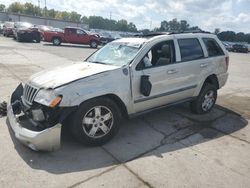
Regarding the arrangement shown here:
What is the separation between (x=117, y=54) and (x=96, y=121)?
1448 millimetres

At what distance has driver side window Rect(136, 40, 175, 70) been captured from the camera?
4.56m

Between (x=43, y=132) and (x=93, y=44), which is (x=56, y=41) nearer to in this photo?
(x=93, y=44)

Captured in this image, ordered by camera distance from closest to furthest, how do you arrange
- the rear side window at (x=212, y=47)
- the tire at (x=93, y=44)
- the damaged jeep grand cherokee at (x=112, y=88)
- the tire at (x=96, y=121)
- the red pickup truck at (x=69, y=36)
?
the damaged jeep grand cherokee at (x=112, y=88) → the tire at (x=96, y=121) → the rear side window at (x=212, y=47) → the red pickup truck at (x=69, y=36) → the tire at (x=93, y=44)

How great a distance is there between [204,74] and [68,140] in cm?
322

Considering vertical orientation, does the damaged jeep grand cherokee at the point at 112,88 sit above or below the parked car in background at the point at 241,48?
below

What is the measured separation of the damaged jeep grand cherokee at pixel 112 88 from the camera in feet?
11.7

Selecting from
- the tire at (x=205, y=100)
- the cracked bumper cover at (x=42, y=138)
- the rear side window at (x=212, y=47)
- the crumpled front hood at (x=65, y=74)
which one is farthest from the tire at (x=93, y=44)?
the cracked bumper cover at (x=42, y=138)

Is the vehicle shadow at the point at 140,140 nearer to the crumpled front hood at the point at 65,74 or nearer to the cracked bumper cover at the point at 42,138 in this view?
the cracked bumper cover at the point at 42,138

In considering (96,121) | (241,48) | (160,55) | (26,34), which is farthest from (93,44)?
(241,48)

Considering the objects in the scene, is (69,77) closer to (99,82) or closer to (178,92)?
(99,82)

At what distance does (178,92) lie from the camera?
16.6 ft

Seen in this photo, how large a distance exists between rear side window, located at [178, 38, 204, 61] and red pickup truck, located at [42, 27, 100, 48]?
19.8 metres

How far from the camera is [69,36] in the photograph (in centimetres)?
2370

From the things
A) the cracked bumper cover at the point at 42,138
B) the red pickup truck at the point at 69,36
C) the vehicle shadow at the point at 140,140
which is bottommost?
the vehicle shadow at the point at 140,140
